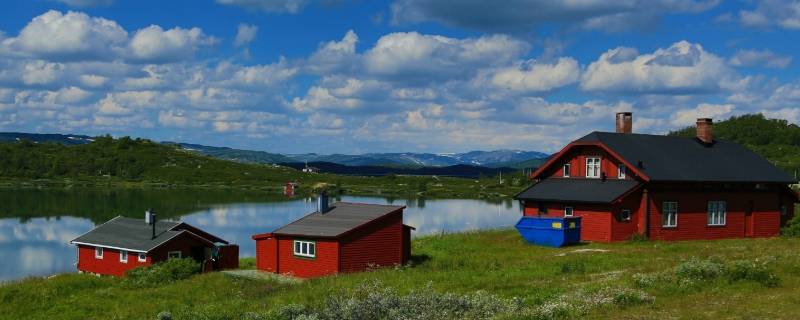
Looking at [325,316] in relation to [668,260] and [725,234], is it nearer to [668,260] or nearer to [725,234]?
[668,260]

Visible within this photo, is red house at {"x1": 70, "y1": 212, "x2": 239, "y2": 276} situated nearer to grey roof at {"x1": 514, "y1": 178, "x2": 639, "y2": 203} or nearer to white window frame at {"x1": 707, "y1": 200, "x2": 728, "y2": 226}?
grey roof at {"x1": 514, "y1": 178, "x2": 639, "y2": 203}

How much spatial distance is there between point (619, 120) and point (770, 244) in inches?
586

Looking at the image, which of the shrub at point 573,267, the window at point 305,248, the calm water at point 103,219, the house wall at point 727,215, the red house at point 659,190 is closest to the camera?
the shrub at point 573,267

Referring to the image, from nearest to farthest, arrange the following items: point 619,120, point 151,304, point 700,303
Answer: point 700,303, point 151,304, point 619,120

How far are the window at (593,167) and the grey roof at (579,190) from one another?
553 millimetres

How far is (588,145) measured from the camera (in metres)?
46.3

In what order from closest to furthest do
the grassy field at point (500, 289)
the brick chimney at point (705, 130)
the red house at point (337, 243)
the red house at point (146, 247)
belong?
the grassy field at point (500, 289)
the red house at point (337, 243)
the red house at point (146, 247)
the brick chimney at point (705, 130)

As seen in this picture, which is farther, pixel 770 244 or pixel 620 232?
pixel 620 232

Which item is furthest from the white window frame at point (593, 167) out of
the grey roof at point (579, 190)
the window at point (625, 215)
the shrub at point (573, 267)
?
the shrub at point (573, 267)

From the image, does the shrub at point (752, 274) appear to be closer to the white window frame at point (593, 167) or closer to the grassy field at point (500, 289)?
the grassy field at point (500, 289)

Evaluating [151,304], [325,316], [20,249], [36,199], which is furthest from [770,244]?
[36,199]

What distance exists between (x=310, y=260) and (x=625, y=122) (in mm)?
25766

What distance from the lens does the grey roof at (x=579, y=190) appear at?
4291 centimetres

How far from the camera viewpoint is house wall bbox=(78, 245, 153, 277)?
4403 centimetres
